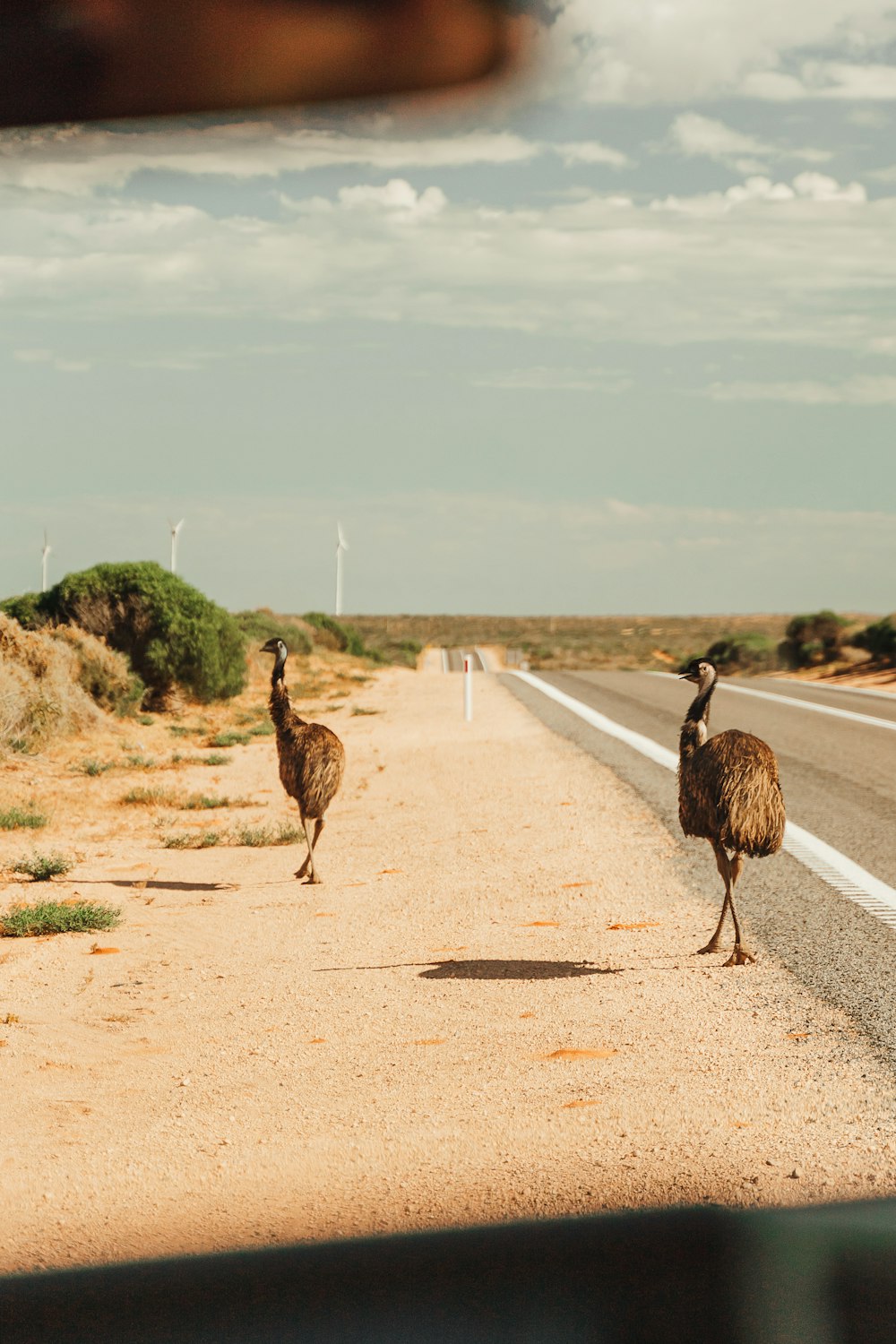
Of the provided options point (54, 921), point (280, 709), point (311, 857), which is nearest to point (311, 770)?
point (311, 857)

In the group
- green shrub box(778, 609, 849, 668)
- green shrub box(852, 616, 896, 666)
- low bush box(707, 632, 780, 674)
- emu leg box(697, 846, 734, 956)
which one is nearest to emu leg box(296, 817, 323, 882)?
emu leg box(697, 846, 734, 956)

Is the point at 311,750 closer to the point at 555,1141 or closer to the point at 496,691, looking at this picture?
the point at 555,1141

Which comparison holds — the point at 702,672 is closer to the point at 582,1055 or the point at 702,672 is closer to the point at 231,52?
the point at 582,1055

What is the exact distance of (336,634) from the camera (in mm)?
59312

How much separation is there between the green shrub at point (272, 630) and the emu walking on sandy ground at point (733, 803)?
116 feet

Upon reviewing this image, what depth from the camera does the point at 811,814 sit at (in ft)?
44.6

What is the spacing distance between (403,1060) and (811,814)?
8022 mm

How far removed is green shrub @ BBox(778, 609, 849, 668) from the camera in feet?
184

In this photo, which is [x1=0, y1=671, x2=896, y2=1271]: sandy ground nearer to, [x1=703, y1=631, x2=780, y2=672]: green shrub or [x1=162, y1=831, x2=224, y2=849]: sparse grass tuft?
[x1=162, y1=831, x2=224, y2=849]: sparse grass tuft

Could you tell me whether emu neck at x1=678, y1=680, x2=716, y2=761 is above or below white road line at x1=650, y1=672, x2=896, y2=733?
above

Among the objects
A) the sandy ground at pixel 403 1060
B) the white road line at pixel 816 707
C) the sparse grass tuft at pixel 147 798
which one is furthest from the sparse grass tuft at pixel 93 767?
the white road line at pixel 816 707

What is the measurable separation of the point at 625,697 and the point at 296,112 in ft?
94.4

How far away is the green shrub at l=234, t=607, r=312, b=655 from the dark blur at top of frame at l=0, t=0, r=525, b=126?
126ft

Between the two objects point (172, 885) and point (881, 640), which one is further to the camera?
point (881, 640)
